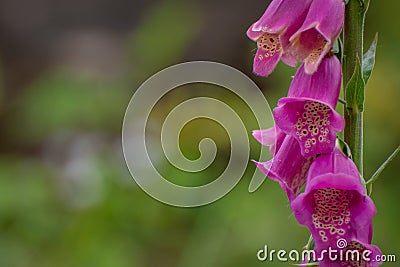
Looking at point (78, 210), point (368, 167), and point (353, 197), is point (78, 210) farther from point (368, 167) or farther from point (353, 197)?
point (353, 197)

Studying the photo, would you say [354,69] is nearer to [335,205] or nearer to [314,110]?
[314,110]

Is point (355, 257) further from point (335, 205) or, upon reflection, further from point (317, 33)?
point (317, 33)

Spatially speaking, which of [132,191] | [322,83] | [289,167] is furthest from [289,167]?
[132,191]

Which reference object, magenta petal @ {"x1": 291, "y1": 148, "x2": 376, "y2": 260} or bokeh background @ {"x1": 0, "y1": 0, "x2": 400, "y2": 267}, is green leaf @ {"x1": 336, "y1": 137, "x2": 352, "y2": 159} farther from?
bokeh background @ {"x1": 0, "y1": 0, "x2": 400, "y2": 267}

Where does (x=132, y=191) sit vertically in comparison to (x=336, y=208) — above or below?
above

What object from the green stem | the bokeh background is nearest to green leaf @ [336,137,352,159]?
the green stem

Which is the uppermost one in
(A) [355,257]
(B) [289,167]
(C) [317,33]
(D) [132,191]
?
(D) [132,191]

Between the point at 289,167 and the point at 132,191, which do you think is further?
the point at 132,191
